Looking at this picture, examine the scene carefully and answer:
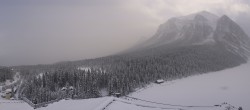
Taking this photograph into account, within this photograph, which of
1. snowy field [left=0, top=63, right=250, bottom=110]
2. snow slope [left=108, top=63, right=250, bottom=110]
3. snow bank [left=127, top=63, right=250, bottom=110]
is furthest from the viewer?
snow bank [left=127, top=63, right=250, bottom=110]

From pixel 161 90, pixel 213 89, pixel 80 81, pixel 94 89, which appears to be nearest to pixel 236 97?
pixel 213 89

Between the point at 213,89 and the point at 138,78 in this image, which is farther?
the point at 138,78

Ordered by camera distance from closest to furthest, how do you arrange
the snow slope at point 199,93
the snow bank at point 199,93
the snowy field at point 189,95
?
the snowy field at point 189,95 → the snow slope at point 199,93 → the snow bank at point 199,93

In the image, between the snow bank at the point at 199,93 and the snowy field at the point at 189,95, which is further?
the snow bank at the point at 199,93

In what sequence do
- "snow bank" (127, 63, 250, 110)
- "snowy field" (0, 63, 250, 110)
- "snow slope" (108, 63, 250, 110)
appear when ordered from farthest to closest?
"snow bank" (127, 63, 250, 110) → "snow slope" (108, 63, 250, 110) → "snowy field" (0, 63, 250, 110)

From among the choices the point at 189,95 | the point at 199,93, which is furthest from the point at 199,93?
the point at 189,95

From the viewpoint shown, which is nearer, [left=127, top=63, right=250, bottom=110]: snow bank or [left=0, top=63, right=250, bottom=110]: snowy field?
[left=0, top=63, right=250, bottom=110]: snowy field

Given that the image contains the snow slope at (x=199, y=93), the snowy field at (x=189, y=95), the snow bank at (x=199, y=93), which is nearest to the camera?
the snowy field at (x=189, y=95)

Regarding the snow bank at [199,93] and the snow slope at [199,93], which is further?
the snow bank at [199,93]

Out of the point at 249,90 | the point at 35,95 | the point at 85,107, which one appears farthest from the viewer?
the point at 249,90

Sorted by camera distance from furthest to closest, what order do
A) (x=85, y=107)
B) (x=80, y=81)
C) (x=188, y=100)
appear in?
(x=80, y=81) → (x=188, y=100) → (x=85, y=107)

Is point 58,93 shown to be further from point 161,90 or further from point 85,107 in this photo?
point 85,107
